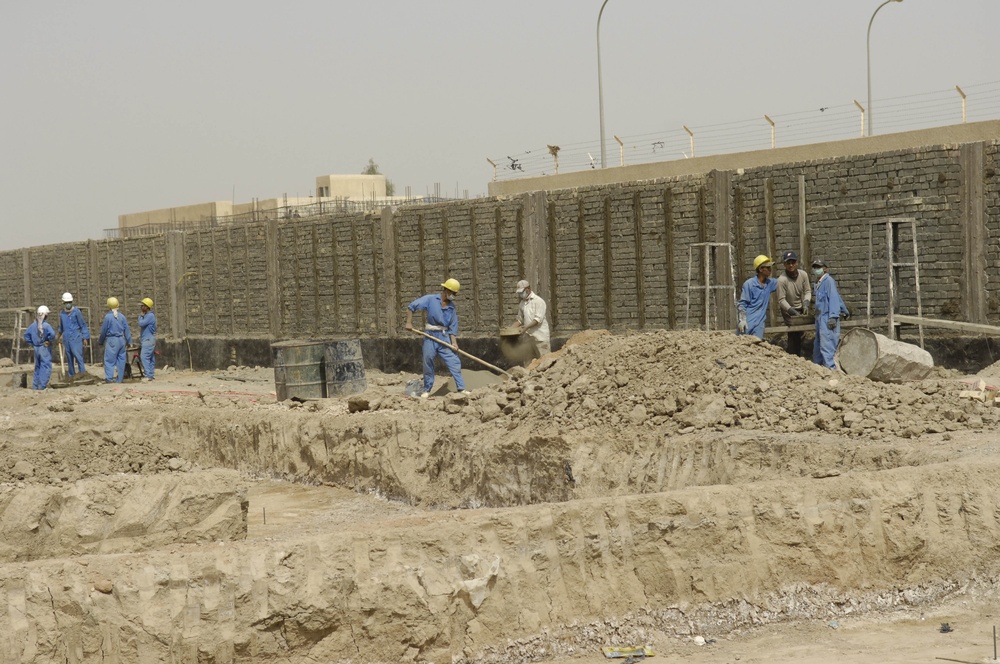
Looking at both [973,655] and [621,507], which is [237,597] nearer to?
[621,507]

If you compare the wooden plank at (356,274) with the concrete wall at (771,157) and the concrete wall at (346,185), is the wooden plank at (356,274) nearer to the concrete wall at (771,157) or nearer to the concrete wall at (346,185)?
the concrete wall at (771,157)

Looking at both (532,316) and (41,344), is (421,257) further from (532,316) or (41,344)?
(41,344)

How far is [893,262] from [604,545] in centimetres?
686

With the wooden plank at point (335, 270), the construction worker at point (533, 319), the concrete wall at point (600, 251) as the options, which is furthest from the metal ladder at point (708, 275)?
the wooden plank at point (335, 270)

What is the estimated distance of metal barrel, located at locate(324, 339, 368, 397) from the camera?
515 inches

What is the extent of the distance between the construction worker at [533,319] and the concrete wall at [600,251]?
1.70 meters

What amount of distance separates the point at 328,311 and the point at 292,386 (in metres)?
5.58

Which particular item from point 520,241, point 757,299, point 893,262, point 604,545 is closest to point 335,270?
point 520,241

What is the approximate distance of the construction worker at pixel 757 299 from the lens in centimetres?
1220

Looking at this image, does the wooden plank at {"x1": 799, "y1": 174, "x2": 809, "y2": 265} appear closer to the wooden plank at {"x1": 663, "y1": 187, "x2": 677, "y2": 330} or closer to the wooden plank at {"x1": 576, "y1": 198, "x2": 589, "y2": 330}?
the wooden plank at {"x1": 663, "y1": 187, "x2": 677, "y2": 330}

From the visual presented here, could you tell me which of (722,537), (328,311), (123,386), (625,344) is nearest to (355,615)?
(722,537)

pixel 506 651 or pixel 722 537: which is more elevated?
pixel 722 537

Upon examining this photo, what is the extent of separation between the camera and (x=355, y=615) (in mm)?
5578

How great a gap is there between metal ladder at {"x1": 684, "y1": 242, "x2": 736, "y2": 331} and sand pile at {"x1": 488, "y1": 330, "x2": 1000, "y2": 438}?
8.43 ft
